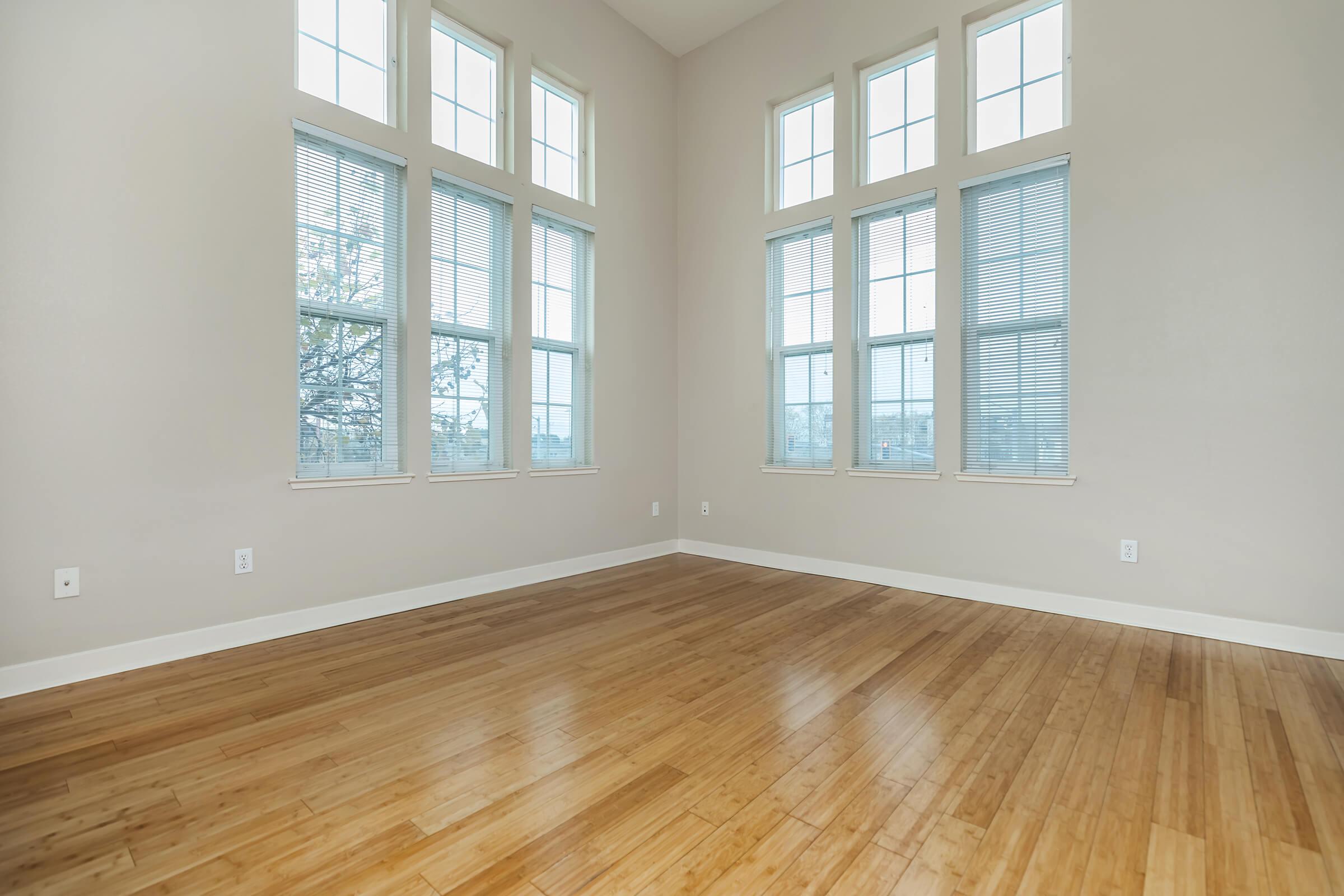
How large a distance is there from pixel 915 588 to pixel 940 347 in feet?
5.20

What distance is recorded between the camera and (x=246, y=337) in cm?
300

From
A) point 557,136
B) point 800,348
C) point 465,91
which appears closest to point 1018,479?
point 800,348

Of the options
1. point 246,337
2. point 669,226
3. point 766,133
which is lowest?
point 246,337

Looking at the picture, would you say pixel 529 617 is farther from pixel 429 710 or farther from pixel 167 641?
pixel 167 641

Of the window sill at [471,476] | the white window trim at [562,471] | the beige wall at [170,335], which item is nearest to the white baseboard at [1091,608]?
the white window trim at [562,471]

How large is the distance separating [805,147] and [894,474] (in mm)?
2592

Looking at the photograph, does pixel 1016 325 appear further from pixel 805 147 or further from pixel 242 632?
pixel 242 632

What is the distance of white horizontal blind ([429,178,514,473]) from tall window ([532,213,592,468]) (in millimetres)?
267

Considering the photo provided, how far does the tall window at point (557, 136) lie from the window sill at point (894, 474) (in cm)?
293

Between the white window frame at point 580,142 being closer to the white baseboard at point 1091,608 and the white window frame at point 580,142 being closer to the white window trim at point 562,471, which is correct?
the white window trim at point 562,471

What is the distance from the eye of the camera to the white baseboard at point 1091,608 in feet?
9.57

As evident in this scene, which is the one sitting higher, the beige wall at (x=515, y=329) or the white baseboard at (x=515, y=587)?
the beige wall at (x=515, y=329)

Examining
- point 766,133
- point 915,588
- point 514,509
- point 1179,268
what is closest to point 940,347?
point 1179,268

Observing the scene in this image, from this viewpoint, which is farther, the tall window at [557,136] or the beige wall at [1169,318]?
the tall window at [557,136]
